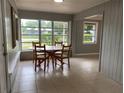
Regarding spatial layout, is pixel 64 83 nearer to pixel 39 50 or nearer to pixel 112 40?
pixel 39 50

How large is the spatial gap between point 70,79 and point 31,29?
3403 millimetres

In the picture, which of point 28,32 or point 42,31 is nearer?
point 28,32

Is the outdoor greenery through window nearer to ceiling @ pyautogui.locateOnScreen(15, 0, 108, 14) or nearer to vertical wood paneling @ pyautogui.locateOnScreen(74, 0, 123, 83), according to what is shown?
ceiling @ pyautogui.locateOnScreen(15, 0, 108, 14)

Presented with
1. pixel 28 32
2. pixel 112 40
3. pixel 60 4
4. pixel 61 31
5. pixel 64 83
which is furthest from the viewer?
pixel 61 31

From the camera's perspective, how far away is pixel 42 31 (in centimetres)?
582

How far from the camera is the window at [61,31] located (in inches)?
240

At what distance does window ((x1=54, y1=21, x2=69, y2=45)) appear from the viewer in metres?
6.09

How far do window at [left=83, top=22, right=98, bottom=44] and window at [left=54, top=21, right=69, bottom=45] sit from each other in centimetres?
114

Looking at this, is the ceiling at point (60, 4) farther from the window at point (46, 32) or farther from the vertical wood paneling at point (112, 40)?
the window at point (46, 32)

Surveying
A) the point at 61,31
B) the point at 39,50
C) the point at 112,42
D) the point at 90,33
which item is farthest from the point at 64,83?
the point at 90,33

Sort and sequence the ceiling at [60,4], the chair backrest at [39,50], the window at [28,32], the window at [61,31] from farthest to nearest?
the window at [61,31]
the window at [28,32]
the chair backrest at [39,50]
the ceiling at [60,4]

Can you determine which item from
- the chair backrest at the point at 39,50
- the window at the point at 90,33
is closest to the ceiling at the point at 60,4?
the chair backrest at the point at 39,50

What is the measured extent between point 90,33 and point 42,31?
291 cm

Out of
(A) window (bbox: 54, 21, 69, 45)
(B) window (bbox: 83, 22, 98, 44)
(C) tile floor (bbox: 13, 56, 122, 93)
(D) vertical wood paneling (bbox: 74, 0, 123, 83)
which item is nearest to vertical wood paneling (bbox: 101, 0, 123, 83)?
(D) vertical wood paneling (bbox: 74, 0, 123, 83)
